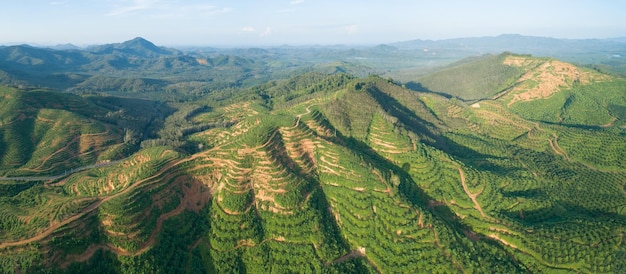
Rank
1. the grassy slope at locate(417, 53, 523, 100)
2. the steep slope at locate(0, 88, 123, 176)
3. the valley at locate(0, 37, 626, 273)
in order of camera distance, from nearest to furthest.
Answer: the valley at locate(0, 37, 626, 273) < the steep slope at locate(0, 88, 123, 176) < the grassy slope at locate(417, 53, 523, 100)

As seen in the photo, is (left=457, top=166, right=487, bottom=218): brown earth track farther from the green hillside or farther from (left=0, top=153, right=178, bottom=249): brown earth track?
the green hillside

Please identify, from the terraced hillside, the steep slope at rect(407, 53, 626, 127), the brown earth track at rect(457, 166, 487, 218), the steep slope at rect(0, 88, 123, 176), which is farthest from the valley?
the steep slope at rect(407, 53, 626, 127)

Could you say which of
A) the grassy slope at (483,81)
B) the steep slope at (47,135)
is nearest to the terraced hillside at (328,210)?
the steep slope at (47,135)

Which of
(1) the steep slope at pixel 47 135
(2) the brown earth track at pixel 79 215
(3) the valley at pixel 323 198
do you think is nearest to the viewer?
(2) the brown earth track at pixel 79 215

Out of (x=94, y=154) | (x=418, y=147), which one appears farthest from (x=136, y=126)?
(x=418, y=147)

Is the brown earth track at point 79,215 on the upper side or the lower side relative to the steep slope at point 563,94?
lower

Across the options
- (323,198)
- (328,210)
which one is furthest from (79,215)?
(328,210)

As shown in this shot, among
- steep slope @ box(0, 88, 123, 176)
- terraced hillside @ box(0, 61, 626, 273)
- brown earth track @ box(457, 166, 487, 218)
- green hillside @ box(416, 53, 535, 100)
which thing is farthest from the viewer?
green hillside @ box(416, 53, 535, 100)

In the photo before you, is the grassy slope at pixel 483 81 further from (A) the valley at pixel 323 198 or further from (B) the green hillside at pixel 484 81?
(A) the valley at pixel 323 198
